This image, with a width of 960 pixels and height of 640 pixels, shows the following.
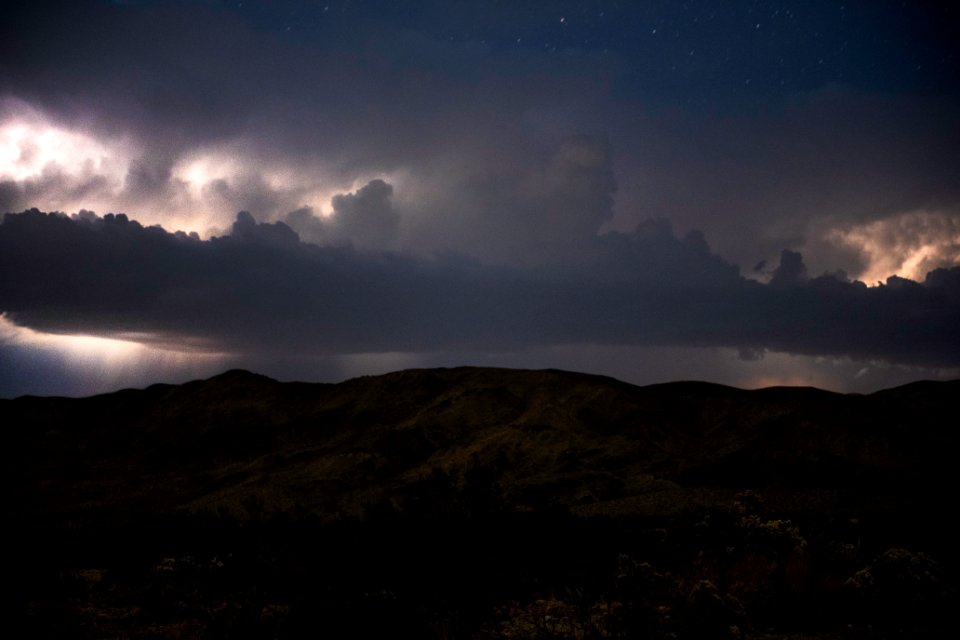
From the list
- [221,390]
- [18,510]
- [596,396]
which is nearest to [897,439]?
[596,396]

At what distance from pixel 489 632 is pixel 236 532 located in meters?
10.5

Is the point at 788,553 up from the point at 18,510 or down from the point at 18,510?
up

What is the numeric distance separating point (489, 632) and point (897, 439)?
30.7 m

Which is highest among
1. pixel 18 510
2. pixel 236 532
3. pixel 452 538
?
pixel 452 538

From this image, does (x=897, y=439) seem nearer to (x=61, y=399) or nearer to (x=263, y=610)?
(x=263, y=610)

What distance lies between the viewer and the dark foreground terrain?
9133 mm

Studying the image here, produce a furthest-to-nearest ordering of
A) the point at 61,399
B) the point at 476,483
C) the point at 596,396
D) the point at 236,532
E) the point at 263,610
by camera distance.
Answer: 1. the point at 61,399
2. the point at 596,396
3. the point at 236,532
4. the point at 476,483
5. the point at 263,610

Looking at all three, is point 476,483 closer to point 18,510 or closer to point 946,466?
point 946,466

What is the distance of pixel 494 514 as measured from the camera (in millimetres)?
12914

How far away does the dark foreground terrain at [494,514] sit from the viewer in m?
9.13

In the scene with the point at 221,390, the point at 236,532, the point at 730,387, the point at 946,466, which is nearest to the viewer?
the point at 236,532

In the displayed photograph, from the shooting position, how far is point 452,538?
11.8 m

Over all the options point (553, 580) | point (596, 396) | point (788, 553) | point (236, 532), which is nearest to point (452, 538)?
A: point (553, 580)

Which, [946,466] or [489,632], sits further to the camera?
[946,466]
